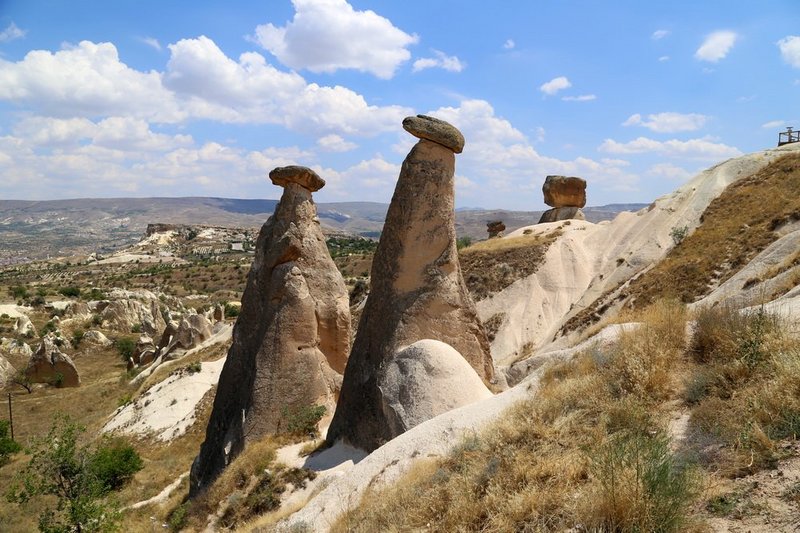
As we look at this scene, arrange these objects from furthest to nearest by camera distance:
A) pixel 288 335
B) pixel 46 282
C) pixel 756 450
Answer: pixel 46 282
pixel 288 335
pixel 756 450

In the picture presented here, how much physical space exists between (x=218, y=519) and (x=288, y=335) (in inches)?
127

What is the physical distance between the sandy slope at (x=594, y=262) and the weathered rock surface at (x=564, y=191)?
6.47m

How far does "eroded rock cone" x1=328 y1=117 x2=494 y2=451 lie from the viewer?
8.94m

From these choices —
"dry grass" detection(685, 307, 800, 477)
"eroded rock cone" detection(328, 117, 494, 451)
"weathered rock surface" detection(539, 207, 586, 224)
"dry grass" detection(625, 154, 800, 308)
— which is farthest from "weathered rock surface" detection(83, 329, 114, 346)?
"dry grass" detection(685, 307, 800, 477)

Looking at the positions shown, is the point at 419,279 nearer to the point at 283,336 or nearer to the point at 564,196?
the point at 283,336

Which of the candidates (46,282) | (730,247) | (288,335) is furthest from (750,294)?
(46,282)

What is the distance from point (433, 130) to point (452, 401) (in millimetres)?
4353

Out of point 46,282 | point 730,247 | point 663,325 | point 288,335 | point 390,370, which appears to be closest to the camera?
point 663,325

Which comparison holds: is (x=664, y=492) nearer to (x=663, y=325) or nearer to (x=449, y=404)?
(x=663, y=325)

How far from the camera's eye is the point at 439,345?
845 cm

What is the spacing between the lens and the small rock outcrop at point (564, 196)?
36.8 m

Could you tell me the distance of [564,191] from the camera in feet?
122

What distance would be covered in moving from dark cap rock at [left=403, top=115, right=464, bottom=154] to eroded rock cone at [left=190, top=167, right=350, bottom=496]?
2.78 metres

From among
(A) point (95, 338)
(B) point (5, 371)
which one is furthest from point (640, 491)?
(A) point (95, 338)
